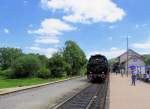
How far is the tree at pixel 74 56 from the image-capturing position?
107 m

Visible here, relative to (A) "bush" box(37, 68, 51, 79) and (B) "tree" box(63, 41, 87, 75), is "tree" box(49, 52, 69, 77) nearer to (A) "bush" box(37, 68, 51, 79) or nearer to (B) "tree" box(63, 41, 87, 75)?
(A) "bush" box(37, 68, 51, 79)

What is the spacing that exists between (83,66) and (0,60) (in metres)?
43.4

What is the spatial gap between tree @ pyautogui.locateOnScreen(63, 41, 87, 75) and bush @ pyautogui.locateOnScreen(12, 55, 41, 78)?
23.6 meters

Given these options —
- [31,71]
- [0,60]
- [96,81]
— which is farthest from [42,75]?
[0,60]

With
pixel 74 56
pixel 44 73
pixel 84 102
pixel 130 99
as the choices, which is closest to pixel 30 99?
pixel 84 102

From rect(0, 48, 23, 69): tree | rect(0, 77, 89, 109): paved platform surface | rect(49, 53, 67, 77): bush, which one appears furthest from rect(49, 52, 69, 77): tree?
rect(0, 48, 23, 69): tree

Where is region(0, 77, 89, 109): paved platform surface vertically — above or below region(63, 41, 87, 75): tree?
below

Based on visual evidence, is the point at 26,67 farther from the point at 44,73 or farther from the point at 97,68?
the point at 97,68

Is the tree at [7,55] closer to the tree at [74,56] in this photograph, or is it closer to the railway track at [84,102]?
the tree at [74,56]

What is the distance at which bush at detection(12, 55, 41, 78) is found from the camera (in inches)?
3207

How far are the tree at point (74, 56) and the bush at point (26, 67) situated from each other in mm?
23635

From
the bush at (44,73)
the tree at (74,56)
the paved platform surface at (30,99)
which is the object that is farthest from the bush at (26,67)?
the paved platform surface at (30,99)

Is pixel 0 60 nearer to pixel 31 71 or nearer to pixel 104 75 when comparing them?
pixel 31 71

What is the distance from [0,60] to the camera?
479 ft
